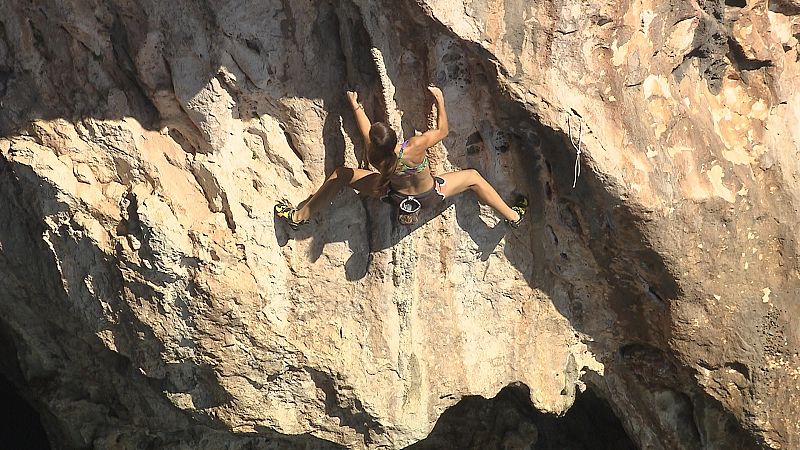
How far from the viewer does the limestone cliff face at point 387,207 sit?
12.7ft

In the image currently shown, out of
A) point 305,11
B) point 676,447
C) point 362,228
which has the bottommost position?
point 676,447

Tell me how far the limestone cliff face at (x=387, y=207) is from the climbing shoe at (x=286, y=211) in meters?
0.07

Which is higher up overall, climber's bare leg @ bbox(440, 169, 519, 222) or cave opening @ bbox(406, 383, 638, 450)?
climber's bare leg @ bbox(440, 169, 519, 222)

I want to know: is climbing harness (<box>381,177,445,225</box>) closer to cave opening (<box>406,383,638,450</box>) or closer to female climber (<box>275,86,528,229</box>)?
female climber (<box>275,86,528,229</box>)

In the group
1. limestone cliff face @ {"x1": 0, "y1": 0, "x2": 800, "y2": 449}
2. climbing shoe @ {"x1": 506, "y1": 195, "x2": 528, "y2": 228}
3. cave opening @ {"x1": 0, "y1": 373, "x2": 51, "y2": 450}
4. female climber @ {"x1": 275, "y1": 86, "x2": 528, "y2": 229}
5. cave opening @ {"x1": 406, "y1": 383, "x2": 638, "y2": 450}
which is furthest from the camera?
cave opening @ {"x1": 0, "y1": 373, "x2": 51, "y2": 450}

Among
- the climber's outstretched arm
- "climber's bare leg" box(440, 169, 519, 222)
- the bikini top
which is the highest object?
the climber's outstretched arm

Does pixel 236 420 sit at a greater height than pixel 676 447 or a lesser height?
lesser

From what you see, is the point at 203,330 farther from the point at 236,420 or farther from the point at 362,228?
the point at 362,228

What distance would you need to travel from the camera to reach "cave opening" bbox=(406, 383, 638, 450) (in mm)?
5785

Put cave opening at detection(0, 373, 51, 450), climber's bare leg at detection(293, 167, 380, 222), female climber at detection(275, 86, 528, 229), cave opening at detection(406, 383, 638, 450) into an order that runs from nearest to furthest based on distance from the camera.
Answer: female climber at detection(275, 86, 528, 229) → climber's bare leg at detection(293, 167, 380, 222) → cave opening at detection(406, 383, 638, 450) → cave opening at detection(0, 373, 51, 450)

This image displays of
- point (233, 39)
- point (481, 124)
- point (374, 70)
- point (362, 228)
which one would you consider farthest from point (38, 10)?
point (481, 124)

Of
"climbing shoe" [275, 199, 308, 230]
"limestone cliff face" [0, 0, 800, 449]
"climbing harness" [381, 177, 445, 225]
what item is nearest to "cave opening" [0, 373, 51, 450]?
"limestone cliff face" [0, 0, 800, 449]

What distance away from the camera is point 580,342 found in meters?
4.92

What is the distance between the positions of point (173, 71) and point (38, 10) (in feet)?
2.77
